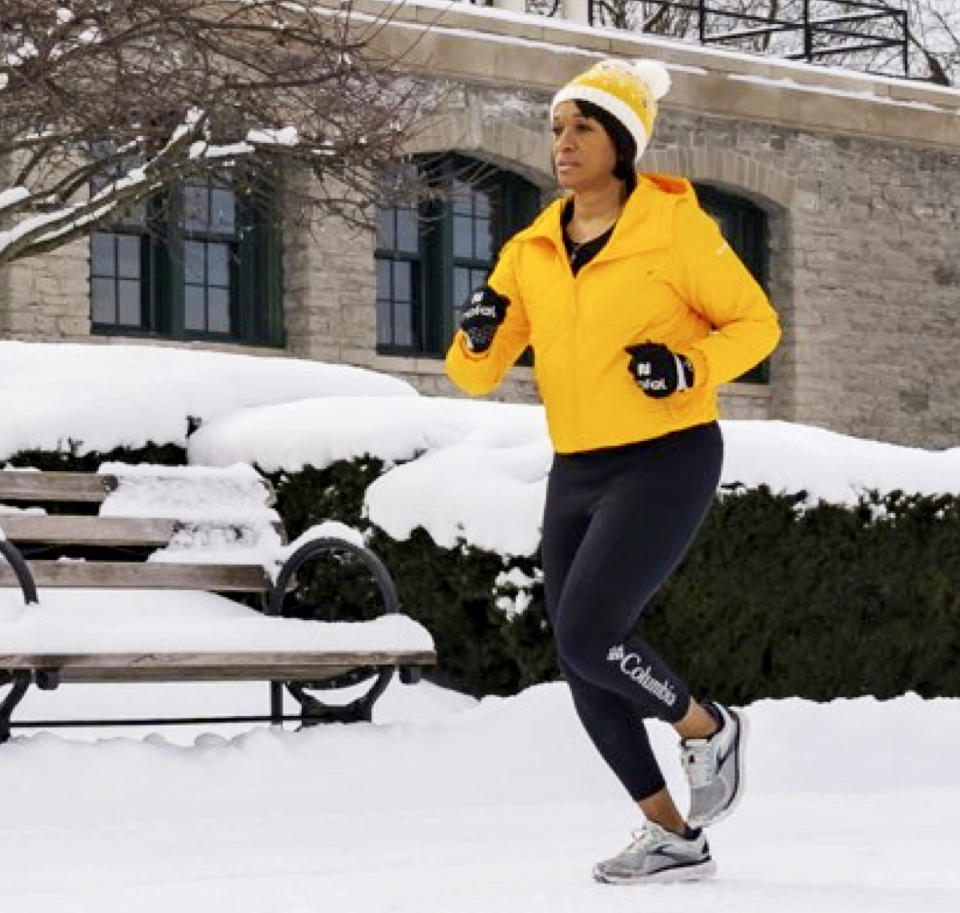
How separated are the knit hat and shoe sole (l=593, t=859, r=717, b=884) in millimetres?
1716

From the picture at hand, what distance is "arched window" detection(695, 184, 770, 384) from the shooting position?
78.9ft

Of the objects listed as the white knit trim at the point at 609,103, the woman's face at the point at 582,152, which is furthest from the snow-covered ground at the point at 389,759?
the white knit trim at the point at 609,103

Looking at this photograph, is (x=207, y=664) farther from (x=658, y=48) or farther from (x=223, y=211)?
(x=658, y=48)

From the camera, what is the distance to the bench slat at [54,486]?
938cm

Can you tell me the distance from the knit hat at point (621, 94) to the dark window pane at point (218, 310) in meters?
14.9

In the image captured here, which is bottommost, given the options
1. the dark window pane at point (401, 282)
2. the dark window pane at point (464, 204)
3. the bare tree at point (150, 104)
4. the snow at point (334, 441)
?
the snow at point (334, 441)

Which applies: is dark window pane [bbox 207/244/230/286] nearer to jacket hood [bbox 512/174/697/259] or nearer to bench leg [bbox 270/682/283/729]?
bench leg [bbox 270/682/283/729]

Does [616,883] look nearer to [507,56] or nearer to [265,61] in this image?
[265,61]

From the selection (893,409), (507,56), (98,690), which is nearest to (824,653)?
(98,690)

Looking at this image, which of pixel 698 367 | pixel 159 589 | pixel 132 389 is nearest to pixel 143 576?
pixel 159 589

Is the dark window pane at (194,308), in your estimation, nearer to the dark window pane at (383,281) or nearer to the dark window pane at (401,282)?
the dark window pane at (383,281)

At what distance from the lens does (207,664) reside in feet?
25.8

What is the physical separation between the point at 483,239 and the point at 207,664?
14869mm

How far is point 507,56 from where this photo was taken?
2166cm
